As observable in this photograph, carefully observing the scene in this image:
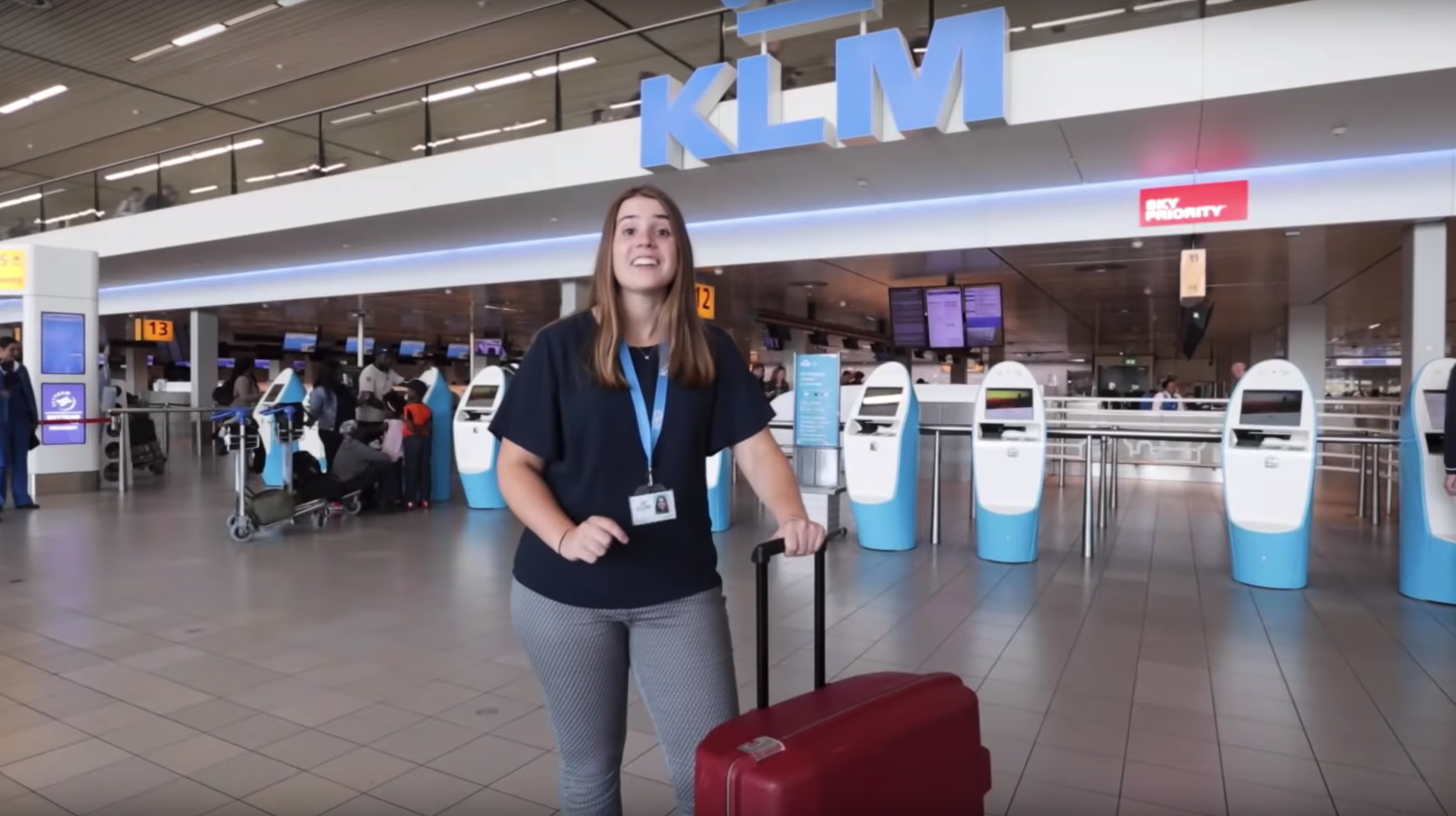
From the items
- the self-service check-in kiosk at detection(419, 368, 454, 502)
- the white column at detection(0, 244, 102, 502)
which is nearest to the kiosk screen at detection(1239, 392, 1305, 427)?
the self-service check-in kiosk at detection(419, 368, 454, 502)

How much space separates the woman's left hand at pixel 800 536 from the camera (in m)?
1.48

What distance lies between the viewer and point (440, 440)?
9000mm

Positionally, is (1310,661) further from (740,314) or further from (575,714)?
(740,314)

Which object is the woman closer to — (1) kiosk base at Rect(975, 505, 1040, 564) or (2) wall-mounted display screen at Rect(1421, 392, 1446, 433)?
(1) kiosk base at Rect(975, 505, 1040, 564)

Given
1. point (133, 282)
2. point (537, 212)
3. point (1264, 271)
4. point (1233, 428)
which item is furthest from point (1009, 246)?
point (133, 282)

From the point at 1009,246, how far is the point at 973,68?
2637 mm

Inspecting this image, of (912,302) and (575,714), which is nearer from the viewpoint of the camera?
(575,714)

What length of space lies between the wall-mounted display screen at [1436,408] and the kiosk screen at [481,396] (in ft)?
23.7

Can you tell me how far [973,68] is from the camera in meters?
5.77

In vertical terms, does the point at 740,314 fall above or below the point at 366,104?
below

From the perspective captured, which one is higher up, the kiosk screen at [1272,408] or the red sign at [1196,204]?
the red sign at [1196,204]

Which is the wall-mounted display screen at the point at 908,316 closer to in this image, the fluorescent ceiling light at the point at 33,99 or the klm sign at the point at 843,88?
the klm sign at the point at 843,88

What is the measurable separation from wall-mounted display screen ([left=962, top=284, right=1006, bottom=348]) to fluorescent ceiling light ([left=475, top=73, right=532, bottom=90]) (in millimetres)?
5743

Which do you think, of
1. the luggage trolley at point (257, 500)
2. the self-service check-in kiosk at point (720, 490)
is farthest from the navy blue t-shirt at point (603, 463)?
the luggage trolley at point (257, 500)
